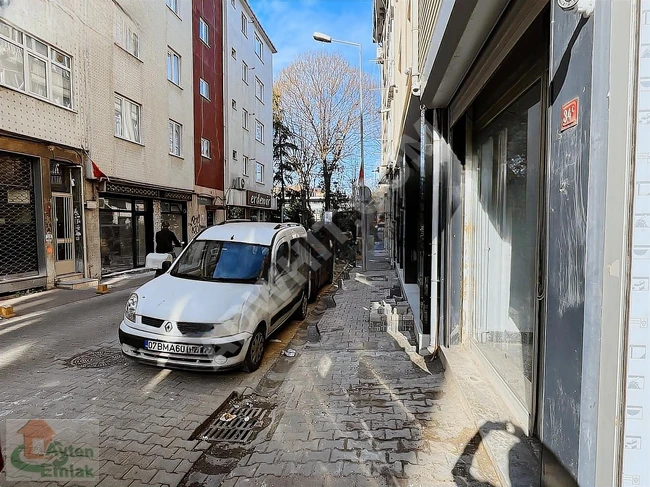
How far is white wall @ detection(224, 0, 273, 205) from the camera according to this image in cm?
2352

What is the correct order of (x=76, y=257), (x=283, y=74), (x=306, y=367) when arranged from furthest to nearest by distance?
(x=283, y=74)
(x=76, y=257)
(x=306, y=367)

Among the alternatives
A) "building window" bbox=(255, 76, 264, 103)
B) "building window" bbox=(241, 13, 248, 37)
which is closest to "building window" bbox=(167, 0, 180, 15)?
"building window" bbox=(241, 13, 248, 37)

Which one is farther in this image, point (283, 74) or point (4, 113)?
point (283, 74)

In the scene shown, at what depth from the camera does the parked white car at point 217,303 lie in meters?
4.76

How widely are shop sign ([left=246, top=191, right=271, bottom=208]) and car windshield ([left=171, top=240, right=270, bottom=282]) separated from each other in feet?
65.8

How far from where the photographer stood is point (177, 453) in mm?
3408

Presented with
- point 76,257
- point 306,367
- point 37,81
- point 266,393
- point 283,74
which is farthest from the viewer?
point 283,74

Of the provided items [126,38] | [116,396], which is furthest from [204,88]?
[116,396]

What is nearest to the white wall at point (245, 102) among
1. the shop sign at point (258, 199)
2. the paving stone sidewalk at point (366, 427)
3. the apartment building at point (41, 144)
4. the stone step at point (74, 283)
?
the shop sign at point (258, 199)

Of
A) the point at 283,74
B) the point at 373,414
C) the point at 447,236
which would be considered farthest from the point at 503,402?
the point at 283,74

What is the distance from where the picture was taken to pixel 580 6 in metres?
1.82

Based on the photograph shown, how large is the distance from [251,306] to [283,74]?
1139 inches

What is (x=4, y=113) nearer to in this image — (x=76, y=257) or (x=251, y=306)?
(x=76, y=257)

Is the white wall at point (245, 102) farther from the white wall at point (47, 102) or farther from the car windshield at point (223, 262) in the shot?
the car windshield at point (223, 262)
